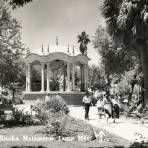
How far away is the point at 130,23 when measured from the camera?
20094 mm

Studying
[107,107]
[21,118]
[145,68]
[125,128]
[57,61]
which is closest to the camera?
[125,128]

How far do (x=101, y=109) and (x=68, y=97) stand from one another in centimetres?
1642

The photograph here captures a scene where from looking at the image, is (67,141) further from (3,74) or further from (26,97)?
(26,97)

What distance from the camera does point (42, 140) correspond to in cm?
→ 1193

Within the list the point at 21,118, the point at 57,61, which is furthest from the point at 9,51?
the point at 57,61

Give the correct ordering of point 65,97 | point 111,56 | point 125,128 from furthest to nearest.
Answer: point 65,97
point 111,56
point 125,128

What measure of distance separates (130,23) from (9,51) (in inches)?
279

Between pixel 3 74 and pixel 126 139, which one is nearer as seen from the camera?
pixel 126 139

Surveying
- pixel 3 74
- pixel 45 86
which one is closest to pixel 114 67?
pixel 45 86

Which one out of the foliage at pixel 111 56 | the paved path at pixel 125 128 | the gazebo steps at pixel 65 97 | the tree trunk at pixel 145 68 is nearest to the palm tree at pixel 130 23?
the tree trunk at pixel 145 68

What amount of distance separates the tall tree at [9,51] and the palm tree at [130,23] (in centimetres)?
555

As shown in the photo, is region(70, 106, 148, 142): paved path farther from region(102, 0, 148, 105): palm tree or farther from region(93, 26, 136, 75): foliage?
region(93, 26, 136, 75): foliage

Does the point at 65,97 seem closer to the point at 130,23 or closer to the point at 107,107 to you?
the point at 107,107

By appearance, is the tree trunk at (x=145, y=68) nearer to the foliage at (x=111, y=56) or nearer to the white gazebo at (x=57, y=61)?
the foliage at (x=111, y=56)
